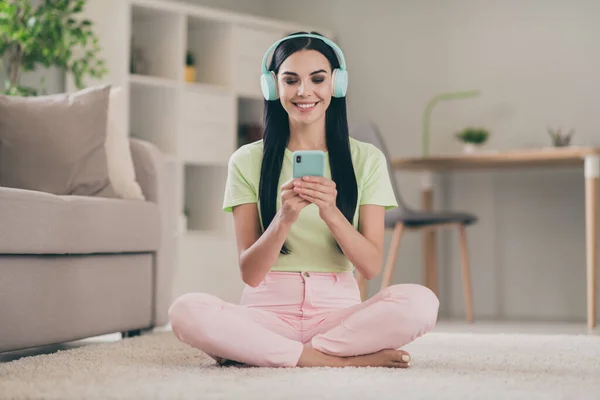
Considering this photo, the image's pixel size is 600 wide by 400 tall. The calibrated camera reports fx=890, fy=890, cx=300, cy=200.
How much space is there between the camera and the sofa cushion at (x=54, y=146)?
2770 mm

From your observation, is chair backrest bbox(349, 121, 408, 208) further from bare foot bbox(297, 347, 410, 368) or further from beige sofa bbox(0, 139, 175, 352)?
bare foot bbox(297, 347, 410, 368)

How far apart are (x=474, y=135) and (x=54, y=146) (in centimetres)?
222

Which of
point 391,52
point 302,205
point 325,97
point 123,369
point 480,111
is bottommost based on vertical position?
point 123,369

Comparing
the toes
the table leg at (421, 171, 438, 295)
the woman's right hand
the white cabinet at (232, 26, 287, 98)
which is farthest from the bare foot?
the white cabinet at (232, 26, 287, 98)

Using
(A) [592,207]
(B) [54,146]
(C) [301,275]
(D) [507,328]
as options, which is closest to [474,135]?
(A) [592,207]

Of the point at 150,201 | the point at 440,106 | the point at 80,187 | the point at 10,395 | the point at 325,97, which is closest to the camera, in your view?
the point at 10,395

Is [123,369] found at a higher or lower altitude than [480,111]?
lower

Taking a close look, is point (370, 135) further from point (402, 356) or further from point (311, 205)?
point (402, 356)

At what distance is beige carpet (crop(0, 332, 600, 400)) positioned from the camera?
4.86 ft

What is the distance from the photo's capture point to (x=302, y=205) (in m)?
1.78

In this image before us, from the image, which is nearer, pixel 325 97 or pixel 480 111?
pixel 325 97

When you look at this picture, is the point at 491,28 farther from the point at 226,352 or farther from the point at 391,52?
the point at 226,352

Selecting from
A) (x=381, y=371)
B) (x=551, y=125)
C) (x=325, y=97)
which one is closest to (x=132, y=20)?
(x=551, y=125)

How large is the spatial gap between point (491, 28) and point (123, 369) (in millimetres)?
3348
